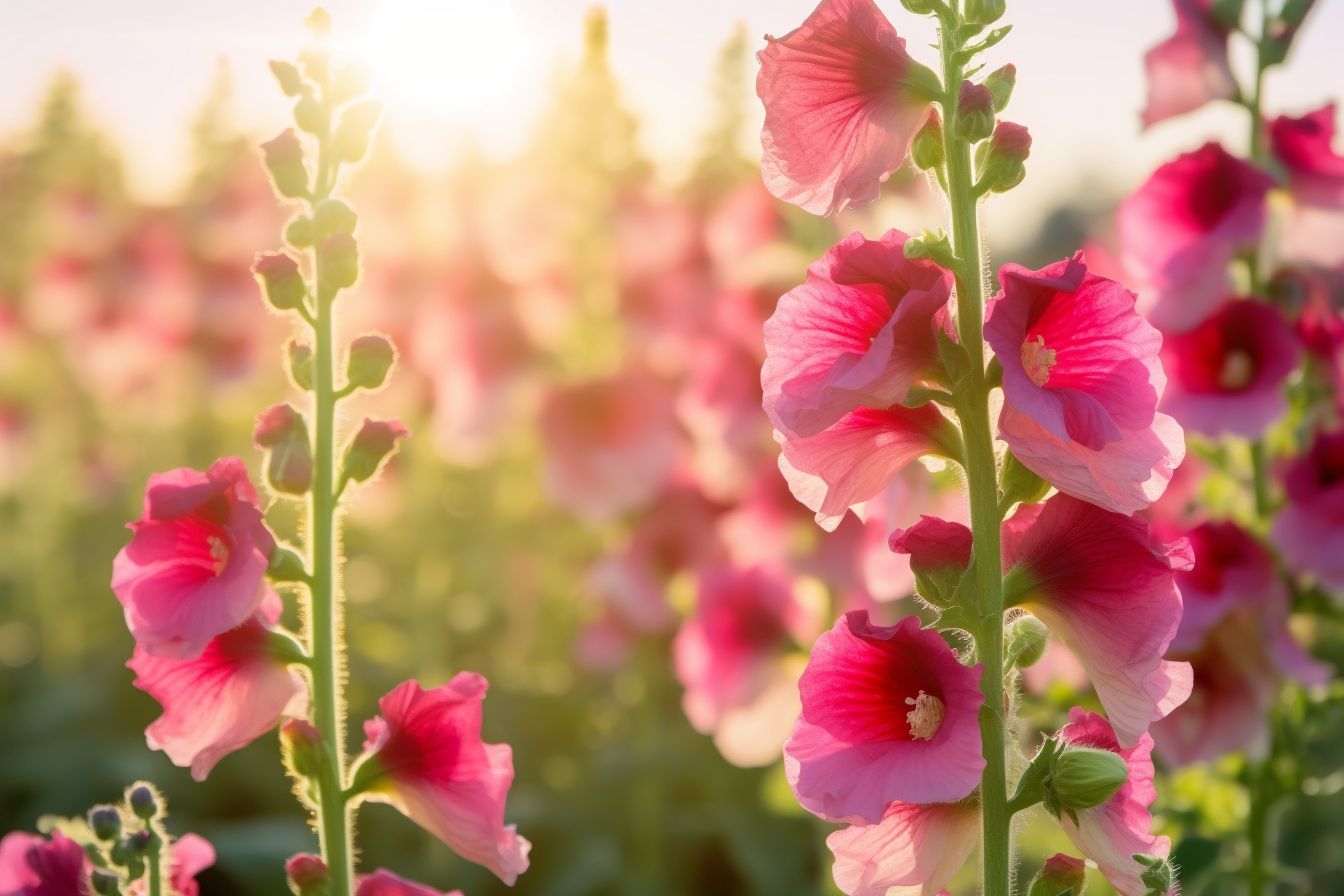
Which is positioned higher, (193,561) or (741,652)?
(193,561)

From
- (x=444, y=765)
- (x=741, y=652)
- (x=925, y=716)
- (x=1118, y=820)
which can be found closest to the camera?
(x=925, y=716)

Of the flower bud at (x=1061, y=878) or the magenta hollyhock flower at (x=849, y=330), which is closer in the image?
the magenta hollyhock flower at (x=849, y=330)

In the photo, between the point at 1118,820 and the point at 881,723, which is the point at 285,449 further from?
the point at 1118,820

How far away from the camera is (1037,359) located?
1068 mm

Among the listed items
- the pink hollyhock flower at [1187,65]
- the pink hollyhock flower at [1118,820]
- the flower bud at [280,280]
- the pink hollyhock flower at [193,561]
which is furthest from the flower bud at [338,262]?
the pink hollyhock flower at [1187,65]

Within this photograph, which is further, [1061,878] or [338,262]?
→ [338,262]

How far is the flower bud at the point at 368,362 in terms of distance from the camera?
1314mm

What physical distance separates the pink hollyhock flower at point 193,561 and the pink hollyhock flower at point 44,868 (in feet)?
0.85

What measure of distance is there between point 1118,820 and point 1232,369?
1.17 metres

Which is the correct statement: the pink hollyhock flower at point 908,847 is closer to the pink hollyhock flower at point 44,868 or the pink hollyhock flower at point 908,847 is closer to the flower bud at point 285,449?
the flower bud at point 285,449

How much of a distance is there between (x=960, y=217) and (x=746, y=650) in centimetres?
217

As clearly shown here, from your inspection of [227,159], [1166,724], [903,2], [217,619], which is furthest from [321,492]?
[227,159]

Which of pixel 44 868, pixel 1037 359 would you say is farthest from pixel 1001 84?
pixel 44 868

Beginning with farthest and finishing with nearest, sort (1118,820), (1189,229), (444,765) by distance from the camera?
(1189,229), (444,765), (1118,820)
